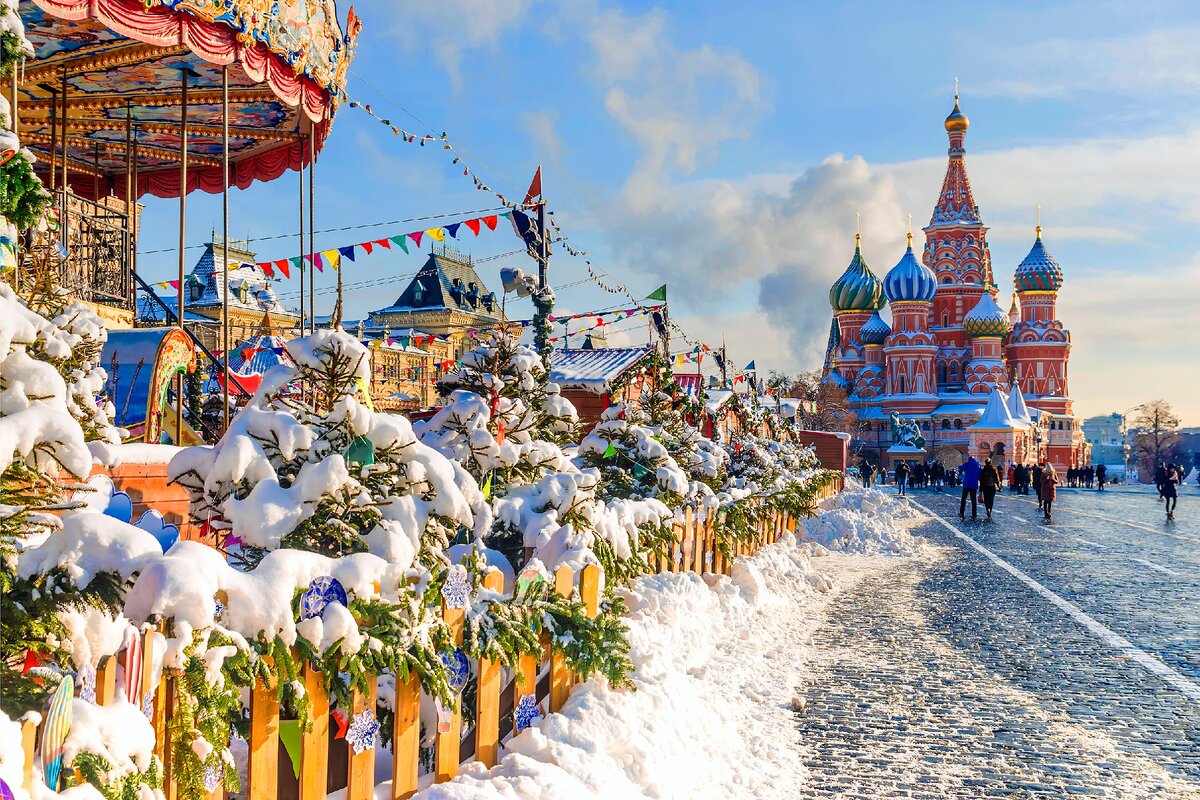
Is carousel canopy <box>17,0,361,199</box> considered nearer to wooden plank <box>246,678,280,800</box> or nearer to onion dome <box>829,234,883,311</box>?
wooden plank <box>246,678,280,800</box>

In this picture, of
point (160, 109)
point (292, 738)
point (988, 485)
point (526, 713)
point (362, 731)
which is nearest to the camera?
A: point (292, 738)

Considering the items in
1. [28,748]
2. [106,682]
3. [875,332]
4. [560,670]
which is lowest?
[560,670]

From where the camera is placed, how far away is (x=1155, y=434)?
88.8m

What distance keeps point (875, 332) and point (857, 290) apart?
4.83m

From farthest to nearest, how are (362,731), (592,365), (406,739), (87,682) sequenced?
(592,365), (406,739), (362,731), (87,682)

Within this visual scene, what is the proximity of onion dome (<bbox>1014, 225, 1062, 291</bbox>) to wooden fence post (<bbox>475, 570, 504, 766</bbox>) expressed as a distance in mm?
82827

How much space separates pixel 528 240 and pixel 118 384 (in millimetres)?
6011

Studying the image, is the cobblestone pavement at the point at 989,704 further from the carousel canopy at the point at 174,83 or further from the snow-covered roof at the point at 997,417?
the snow-covered roof at the point at 997,417

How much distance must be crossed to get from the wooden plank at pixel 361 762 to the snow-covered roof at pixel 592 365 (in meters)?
15.0

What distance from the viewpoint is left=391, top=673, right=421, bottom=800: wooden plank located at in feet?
12.4

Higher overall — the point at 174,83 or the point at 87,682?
the point at 174,83

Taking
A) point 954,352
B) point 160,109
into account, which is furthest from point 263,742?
point 954,352

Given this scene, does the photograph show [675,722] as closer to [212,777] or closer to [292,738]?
[292,738]

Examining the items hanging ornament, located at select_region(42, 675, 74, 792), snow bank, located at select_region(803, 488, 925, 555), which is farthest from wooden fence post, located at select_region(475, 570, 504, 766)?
snow bank, located at select_region(803, 488, 925, 555)
